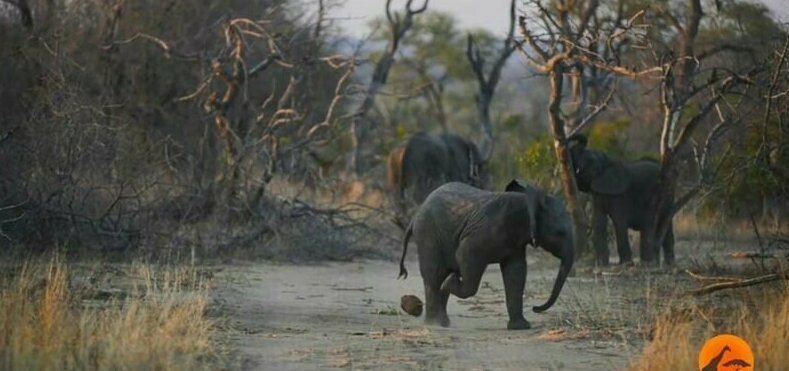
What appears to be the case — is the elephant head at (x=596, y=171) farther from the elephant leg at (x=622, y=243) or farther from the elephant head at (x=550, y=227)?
the elephant head at (x=550, y=227)

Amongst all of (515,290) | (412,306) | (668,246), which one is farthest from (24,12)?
(515,290)

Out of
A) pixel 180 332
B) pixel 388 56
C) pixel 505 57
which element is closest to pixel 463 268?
pixel 180 332

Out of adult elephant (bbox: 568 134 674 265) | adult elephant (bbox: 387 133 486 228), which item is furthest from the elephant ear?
adult elephant (bbox: 387 133 486 228)

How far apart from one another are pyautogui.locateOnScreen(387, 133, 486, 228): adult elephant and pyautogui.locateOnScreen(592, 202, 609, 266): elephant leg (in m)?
4.89

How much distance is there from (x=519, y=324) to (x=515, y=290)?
28cm

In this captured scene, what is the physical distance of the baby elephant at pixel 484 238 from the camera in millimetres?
11930

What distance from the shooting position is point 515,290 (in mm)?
12094

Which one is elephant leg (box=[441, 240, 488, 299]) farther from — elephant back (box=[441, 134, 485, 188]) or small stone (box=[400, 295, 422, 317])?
elephant back (box=[441, 134, 485, 188])

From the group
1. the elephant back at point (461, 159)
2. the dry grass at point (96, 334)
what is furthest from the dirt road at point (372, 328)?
the elephant back at point (461, 159)

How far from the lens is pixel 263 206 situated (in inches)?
731

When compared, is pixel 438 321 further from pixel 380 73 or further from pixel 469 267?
pixel 380 73

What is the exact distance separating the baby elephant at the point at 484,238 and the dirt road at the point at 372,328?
0.30 meters

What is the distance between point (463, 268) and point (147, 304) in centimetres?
258

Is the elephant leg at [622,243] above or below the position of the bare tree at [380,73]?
below
